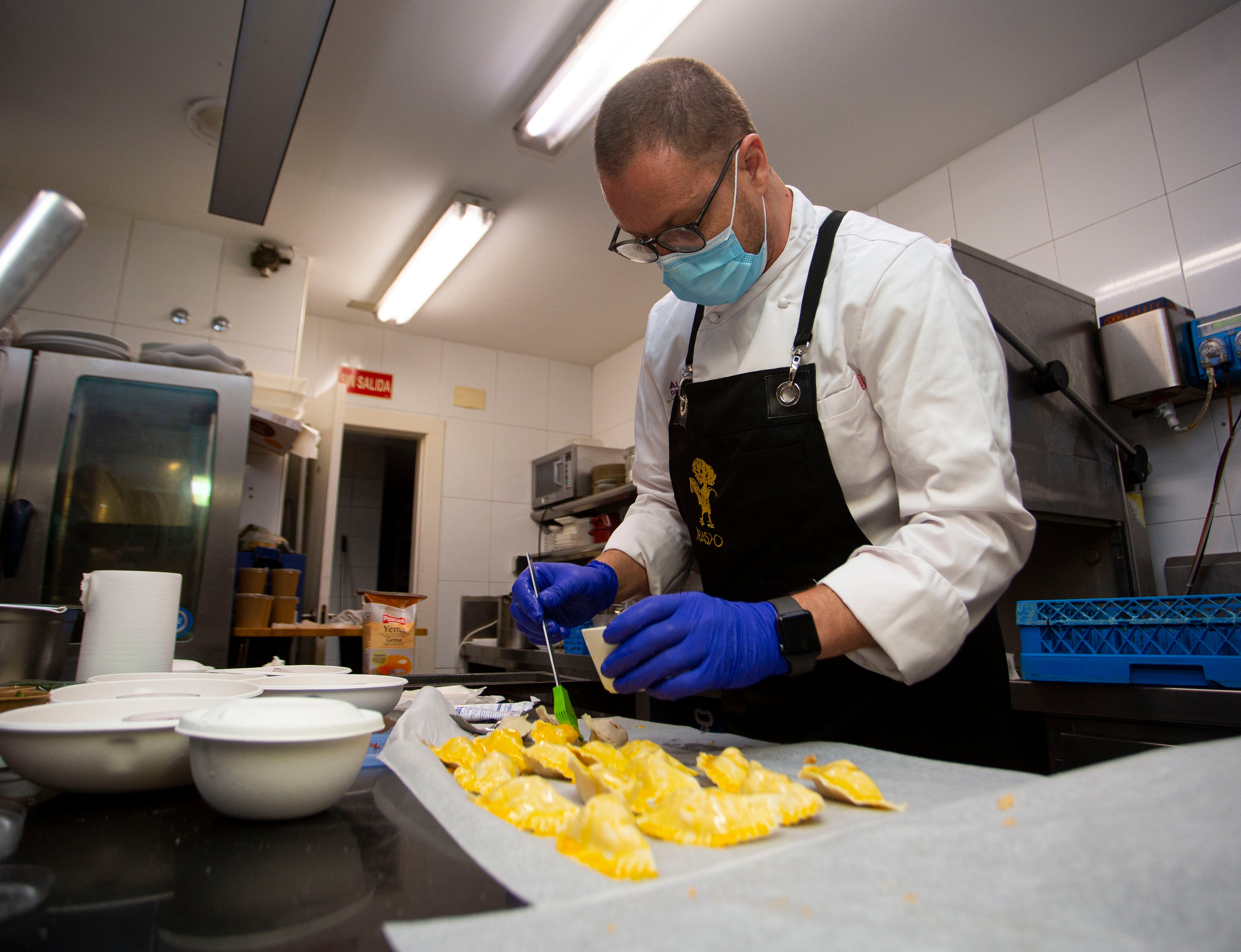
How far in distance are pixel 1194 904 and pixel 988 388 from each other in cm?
85

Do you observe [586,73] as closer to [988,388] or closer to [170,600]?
[988,388]

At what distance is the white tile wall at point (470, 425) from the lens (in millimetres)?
4918

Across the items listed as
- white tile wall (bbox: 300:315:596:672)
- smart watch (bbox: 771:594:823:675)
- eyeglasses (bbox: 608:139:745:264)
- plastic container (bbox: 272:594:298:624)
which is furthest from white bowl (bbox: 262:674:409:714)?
white tile wall (bbox: 300:315:596:672)

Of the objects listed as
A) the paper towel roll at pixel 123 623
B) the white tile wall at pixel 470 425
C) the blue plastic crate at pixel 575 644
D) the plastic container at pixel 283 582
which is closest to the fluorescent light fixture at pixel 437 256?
the white tile wall at pixel 470 425

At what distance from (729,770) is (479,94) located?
9.52 ft

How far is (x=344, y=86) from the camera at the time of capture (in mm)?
2877

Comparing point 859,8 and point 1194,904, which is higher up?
point 859,8

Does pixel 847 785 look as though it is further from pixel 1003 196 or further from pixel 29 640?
pixel 1003 196

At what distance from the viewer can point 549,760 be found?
837mm

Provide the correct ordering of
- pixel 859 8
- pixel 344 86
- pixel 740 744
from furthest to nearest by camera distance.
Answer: pixel 344 86 → pixel 859 8 → pixel 740 744

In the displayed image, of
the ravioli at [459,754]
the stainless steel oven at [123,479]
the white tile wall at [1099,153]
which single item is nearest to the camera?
the ravioli at [459,754]

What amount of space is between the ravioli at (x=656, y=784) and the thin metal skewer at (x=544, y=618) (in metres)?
0.46

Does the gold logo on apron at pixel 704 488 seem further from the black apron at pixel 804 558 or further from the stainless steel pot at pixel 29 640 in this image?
the stainless steel pot at pixel 29 640

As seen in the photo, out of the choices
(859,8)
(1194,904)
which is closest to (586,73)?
(859,8)
